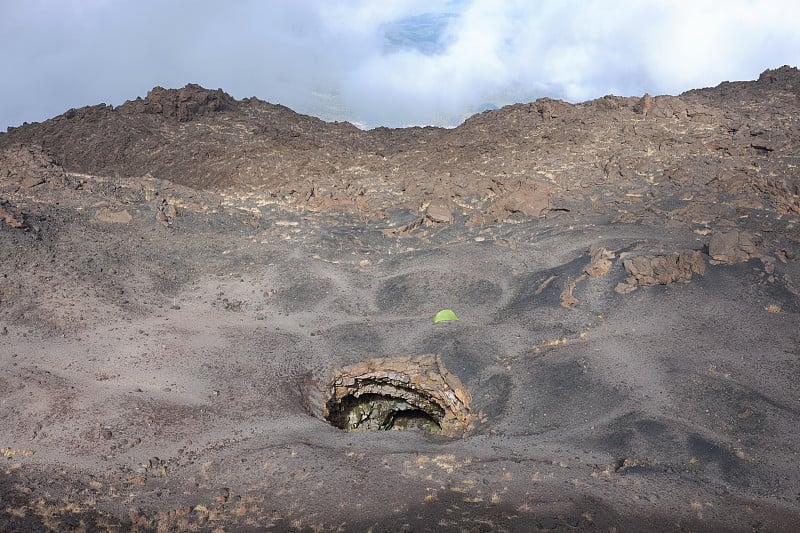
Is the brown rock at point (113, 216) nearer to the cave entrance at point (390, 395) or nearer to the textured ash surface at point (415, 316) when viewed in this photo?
the textured ash surface at point (415, 316)

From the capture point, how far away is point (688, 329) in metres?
14.0

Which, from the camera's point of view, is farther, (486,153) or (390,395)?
(486,153)

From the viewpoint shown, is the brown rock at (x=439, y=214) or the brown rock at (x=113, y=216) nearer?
the brown rock at (x=113, y=216)

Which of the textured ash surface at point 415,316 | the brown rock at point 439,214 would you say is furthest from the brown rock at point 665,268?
the brown rock at point 439,214

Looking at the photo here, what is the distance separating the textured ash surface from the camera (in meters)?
9.52

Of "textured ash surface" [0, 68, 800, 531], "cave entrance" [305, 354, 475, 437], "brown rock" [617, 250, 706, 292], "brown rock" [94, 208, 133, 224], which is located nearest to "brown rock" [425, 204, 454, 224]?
"textured ash surface" [0, 68, 800, 531]

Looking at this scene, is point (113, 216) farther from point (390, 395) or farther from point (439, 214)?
point (390, 395)

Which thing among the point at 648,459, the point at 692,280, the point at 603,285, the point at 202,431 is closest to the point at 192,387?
the point at 202,431

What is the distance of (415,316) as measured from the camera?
17.3 m

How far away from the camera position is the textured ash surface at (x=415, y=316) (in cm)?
952

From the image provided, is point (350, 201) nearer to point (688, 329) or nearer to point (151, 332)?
point (151, 332)

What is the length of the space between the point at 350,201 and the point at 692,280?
44.1ft

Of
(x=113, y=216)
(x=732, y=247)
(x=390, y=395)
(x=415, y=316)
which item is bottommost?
(x=390, y=395)

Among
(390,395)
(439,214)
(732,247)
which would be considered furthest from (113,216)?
(732,247)
